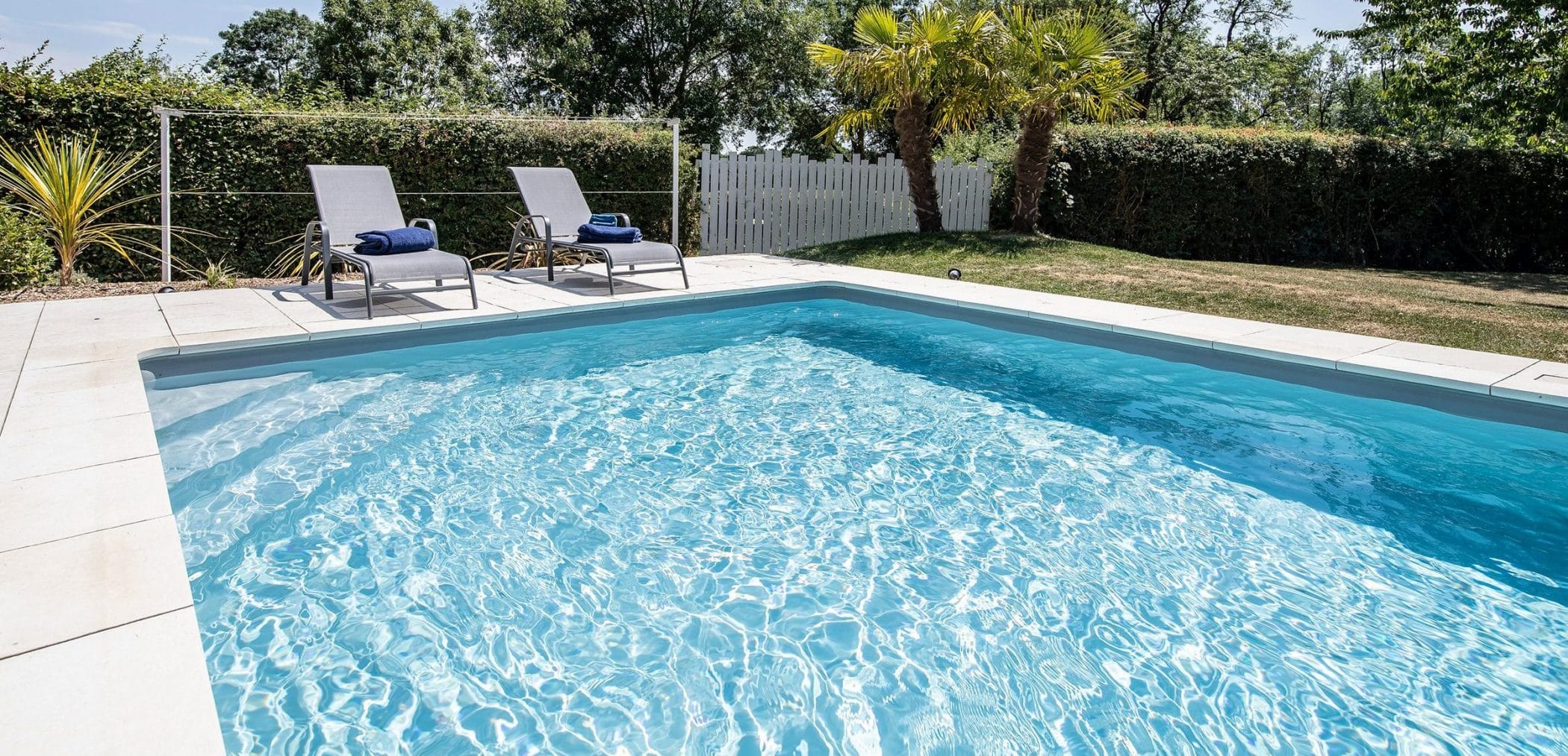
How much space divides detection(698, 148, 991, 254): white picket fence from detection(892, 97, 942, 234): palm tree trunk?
0.95 feet

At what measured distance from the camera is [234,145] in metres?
8.09

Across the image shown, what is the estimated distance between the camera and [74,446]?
3.46 meters

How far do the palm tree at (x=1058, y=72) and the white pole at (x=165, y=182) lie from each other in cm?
887

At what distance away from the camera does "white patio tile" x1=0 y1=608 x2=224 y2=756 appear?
1772 mm

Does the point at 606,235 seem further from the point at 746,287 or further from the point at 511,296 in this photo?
the point at 746,287

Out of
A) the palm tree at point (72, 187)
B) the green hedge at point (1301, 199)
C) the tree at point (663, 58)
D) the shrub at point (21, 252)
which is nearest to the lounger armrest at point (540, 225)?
the palm tree at point (72, 187)

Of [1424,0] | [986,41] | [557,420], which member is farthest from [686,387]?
[1424,0]

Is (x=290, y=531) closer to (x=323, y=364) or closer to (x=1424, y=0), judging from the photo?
(x=323, y=364)

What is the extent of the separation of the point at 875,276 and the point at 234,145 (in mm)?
6044

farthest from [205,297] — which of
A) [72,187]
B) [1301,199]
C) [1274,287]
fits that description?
[1301,199]

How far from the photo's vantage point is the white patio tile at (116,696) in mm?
1772

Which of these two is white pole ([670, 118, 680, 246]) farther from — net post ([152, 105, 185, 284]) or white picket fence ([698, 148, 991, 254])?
net post ([152, 105, 185, 284])

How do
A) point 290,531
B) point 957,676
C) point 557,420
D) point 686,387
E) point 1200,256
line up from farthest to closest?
1. point 1200,256
2. point 686,387
3. point 557,420
4. point 290,531
5. point 957,676

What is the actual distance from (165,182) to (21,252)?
3.66ft
